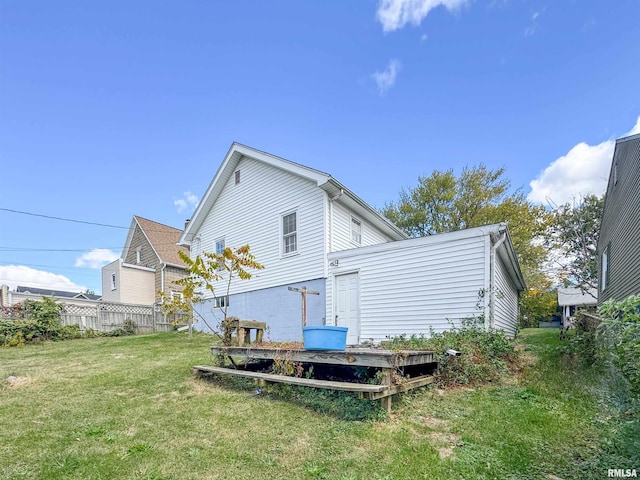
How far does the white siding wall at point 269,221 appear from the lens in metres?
10.4

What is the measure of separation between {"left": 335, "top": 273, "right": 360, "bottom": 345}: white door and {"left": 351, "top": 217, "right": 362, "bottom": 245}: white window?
6.54ft

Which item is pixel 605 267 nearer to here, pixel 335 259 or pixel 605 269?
pixel 605 269

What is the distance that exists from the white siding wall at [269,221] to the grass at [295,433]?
17.9 feet

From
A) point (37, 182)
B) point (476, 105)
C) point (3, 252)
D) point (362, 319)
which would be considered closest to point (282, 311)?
point (362, 319)

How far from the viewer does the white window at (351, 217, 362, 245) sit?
11298 millimetres

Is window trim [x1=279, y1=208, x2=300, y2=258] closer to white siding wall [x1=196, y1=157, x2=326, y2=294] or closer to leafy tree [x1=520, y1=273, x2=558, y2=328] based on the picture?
white siding wall [x1=196, y1=157, x2=326, y2=294]

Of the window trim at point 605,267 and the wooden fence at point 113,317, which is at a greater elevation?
the window trim at point 605,267

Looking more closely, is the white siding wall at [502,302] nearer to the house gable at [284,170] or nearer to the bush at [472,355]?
the bush at [472,355]

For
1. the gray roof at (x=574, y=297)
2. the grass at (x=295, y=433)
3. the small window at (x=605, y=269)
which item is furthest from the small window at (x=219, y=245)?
the gray roof at (x=574, y=297)

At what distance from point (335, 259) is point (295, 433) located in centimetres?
648

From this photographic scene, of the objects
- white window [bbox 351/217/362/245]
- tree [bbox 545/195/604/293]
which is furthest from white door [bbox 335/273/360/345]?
tree [bbox 545/195/604/293]

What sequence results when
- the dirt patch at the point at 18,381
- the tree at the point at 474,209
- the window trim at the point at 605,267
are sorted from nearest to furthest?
the dirt patch at the point at 18,381 → the window trim at the point at 605,267 → the tree at the point at 474,209

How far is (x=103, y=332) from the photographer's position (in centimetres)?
1438

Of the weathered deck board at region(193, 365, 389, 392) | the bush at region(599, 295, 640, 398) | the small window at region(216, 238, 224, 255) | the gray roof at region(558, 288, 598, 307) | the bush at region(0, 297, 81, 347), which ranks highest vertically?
the small window at region(216, 238, 224, 255)
